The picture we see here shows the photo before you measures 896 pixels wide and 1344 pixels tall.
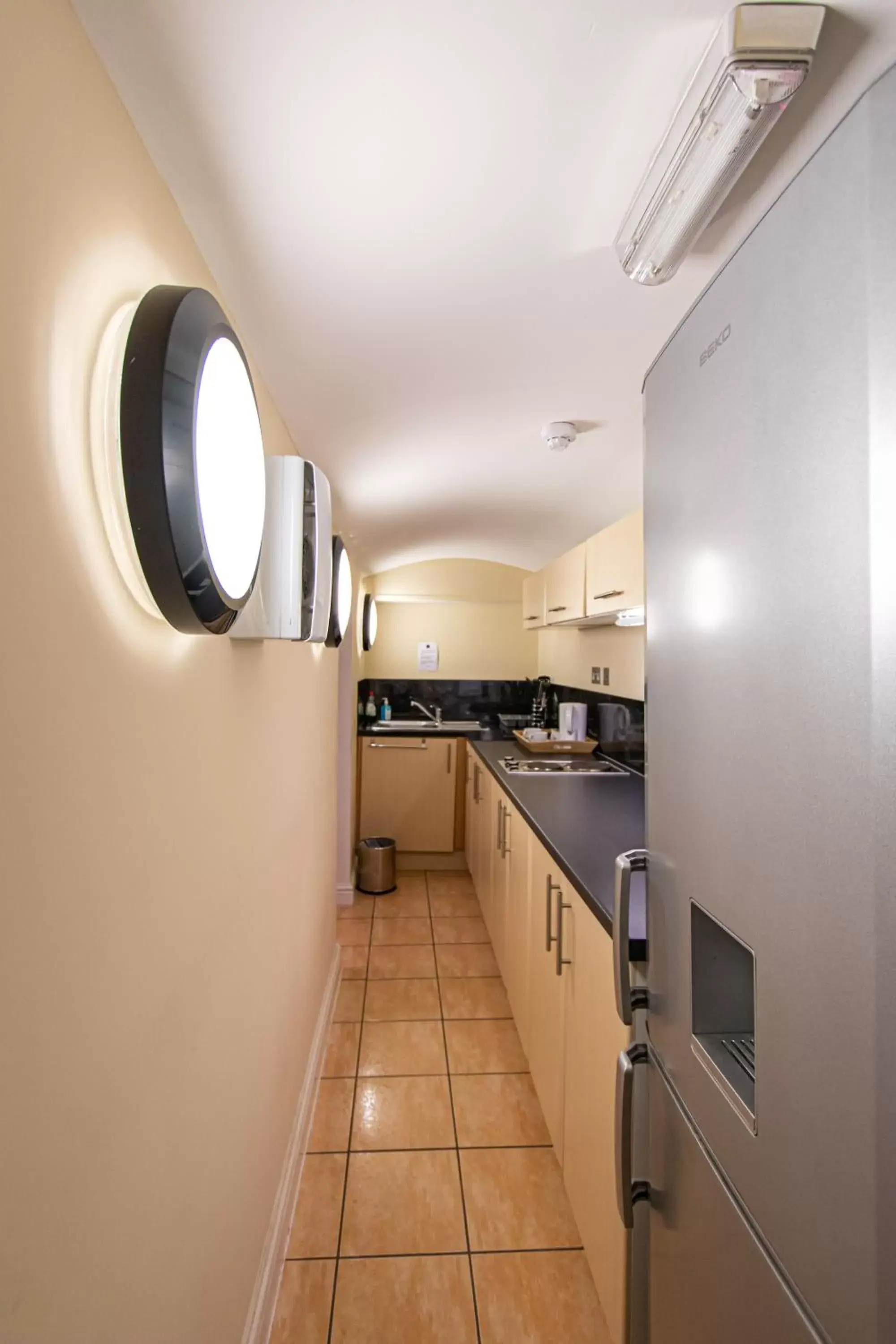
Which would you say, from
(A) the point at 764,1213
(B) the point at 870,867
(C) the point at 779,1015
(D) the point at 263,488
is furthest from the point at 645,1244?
(D) the point at 263,488

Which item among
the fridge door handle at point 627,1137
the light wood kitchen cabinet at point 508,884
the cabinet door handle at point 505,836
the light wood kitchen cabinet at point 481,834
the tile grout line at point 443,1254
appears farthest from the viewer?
the light wood kitchen cabinet at point 481,834

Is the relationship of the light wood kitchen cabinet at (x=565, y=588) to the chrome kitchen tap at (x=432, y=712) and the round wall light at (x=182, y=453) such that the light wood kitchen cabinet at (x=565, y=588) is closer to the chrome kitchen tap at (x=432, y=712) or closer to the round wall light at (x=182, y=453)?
the chrome kitchen tap at (x=432, y=712)

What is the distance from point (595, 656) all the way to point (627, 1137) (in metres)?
3.04

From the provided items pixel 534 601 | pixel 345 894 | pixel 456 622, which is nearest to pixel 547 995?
pixel 345 894

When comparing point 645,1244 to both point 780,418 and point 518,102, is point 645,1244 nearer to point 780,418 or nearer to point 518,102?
point 780,418

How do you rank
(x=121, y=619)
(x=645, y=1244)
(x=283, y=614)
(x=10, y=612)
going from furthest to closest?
(x=283, y=614) < (x=645, y=1244) < (x=121, y=619) < (x=10, y=612)

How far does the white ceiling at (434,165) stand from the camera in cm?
69

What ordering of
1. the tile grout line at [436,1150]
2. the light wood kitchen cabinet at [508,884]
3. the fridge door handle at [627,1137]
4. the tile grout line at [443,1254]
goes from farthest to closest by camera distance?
the light wood kitchen cabinet at [508,884], the tile grout line at [436,1150], the tile grout line at [443,1254], the fridge door handle at [627,1137]

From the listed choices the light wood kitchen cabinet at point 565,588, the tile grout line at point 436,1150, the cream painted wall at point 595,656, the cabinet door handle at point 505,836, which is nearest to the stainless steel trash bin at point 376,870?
the cabinet door handle at point 505,836

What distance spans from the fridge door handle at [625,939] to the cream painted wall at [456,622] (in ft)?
13.9

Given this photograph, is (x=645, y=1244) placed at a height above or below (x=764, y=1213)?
below

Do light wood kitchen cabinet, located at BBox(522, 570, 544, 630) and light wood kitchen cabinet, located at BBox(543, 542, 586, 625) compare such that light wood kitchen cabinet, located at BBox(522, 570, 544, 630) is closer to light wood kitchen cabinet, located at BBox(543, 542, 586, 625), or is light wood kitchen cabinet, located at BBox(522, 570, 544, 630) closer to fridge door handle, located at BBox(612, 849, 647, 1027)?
light wood kitchen cabinet, located at BBox(543, 542, 586, 625)

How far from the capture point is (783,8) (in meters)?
0.66

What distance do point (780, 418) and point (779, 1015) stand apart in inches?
23.2
